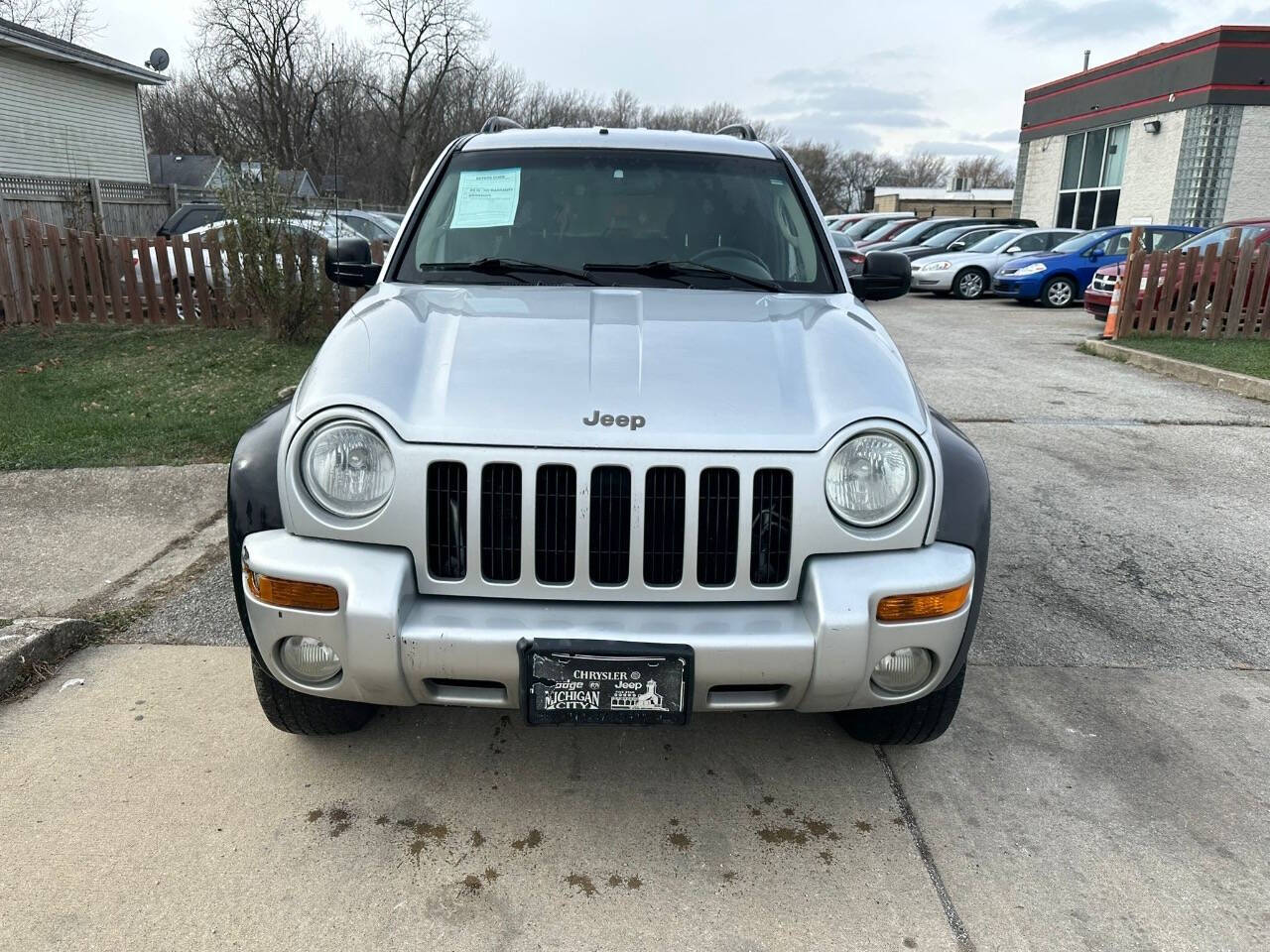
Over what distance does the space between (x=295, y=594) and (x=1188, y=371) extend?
31.0 ft

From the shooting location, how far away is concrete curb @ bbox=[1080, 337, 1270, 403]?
812cm

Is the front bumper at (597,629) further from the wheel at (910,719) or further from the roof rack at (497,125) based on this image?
the roof rack at (497,125)

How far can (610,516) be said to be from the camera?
220cm

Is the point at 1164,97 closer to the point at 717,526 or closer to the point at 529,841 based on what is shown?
the point at 717,526

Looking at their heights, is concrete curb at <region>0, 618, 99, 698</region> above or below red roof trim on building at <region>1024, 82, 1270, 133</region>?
below

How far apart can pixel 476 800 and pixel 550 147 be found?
8.29 ft

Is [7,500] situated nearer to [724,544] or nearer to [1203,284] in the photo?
[724,544]

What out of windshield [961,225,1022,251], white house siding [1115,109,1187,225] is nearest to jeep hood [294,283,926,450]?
windshield [961,225,1022,251]

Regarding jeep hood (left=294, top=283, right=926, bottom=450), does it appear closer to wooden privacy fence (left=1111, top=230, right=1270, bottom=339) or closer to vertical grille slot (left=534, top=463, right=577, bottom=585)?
vertical grille slot (left=534, top=463, right=577, bottom=585)

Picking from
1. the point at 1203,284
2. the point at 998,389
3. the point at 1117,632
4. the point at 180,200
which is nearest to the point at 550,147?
the point at 1117,632

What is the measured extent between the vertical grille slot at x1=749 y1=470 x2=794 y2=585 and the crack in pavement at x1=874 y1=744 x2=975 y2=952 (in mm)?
848

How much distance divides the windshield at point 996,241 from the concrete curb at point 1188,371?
7312 millimetres

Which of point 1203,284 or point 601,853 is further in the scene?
point 1203,284

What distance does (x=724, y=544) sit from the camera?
2.22m
